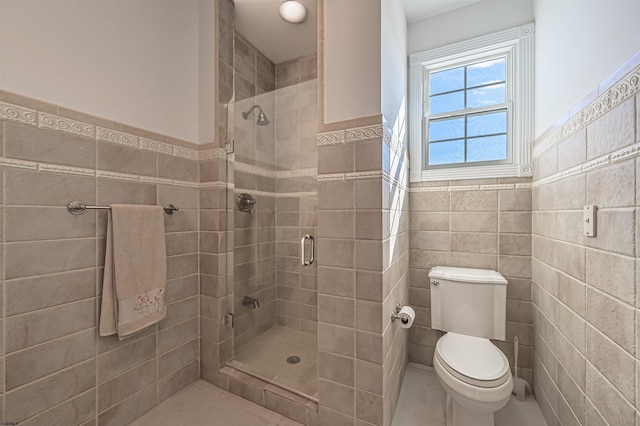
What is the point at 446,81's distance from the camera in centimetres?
202

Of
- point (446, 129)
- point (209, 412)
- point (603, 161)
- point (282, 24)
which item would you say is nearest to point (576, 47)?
point (603, 161)

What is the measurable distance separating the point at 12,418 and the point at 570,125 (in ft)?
8.78

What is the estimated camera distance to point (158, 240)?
1451mm

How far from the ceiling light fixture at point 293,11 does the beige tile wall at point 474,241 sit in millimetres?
1428

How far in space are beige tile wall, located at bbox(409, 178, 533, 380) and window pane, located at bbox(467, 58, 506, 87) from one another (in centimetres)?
77

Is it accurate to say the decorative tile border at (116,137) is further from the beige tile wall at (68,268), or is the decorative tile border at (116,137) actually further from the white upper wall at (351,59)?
the white upper wall at (351,59)

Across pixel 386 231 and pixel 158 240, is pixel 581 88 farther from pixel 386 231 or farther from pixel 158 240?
pixel 158 240

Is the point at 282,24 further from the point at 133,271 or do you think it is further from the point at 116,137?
the point at 133,271

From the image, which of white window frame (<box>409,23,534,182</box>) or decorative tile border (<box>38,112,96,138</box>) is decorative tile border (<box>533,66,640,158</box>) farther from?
decorative tile border (<box>38,112,96,138</box>)

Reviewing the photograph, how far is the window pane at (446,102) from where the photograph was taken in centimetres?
198

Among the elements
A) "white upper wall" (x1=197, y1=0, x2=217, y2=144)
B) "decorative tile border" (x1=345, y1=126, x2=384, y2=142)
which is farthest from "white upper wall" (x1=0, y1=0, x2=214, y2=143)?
"decorative tile border" (x1=345, y1=126, x2=384, y2=142)

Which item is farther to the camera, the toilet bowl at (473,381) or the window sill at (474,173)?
the window sill at (474,173)

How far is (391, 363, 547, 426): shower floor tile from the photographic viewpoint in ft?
4.77

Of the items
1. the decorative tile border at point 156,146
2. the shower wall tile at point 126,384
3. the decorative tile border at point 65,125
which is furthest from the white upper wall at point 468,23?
the shower wall tile at point 126,384
